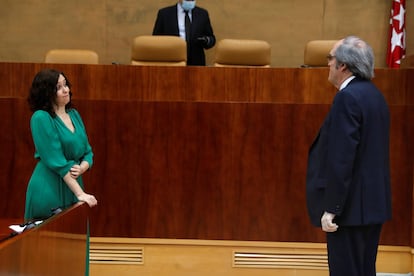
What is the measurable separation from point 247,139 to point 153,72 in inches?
22.7

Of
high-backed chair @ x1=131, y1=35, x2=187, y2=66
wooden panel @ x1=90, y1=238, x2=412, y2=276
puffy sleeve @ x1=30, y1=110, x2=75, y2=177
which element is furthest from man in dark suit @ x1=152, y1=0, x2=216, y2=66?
puffy sleeve @ x1=30, y1=110, x2=75, y2=177

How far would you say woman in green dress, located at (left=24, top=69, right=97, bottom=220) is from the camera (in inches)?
88.4

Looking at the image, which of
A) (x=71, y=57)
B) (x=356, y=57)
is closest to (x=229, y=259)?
(x=356, y=57)

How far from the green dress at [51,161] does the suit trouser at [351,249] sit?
1004mm

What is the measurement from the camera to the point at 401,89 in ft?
9.81

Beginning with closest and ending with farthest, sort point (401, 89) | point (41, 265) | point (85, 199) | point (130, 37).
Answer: point (41, 265)
point (85, 199)
point (401, 89)
point (130, 37)

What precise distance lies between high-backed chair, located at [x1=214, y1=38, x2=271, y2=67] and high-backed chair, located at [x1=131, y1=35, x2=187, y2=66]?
214mm

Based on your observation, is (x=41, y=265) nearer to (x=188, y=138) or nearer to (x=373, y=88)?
(x=373, y=88)

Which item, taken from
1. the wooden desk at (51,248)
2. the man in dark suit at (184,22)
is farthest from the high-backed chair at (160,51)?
the wooden desk at (51,248)

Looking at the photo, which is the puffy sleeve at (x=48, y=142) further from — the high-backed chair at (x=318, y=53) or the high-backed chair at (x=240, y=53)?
the high-backed chair at (x=318, y=53)

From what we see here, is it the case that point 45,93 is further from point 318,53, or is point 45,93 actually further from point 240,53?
point 318,53

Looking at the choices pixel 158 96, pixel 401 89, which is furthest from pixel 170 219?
pixel 401 89

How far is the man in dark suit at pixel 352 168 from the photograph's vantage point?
1903 mm

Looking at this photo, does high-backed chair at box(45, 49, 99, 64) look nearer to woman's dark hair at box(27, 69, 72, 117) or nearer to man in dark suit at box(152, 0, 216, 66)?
man in dark suit at box(152, 0, 216, 66)
